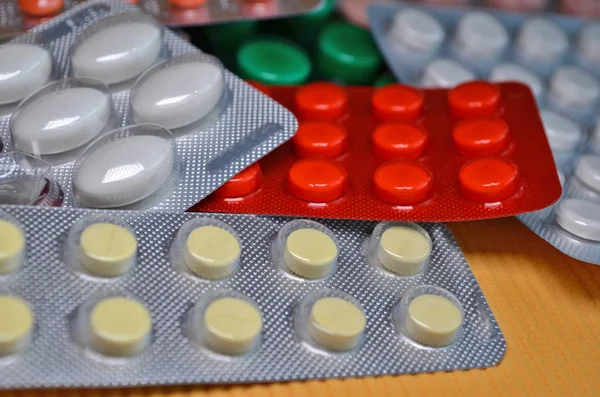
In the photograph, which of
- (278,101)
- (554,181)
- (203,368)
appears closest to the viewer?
(203,368)

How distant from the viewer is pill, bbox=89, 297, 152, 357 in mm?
776

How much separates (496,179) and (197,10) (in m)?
0.56

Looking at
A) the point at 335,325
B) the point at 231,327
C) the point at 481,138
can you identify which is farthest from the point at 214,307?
the point at 481,138

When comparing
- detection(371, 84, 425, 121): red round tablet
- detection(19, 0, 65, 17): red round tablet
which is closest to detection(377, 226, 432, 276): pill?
detection(371, 84, 425, 121): red round tablet

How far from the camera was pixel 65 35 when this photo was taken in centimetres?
109

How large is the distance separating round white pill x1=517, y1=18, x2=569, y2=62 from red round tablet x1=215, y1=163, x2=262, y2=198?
2.01 feet

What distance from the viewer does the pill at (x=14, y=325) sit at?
759 mm

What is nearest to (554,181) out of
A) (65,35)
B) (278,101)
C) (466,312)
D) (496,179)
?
(496,179)

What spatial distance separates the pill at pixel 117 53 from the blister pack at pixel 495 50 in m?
0.44

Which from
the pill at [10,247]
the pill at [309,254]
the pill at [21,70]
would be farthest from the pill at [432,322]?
the pill at [21,70]

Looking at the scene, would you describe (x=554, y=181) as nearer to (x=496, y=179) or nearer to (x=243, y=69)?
(x=496, y=179)

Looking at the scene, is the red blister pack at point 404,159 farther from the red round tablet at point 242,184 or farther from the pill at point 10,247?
the pill at point 10,247

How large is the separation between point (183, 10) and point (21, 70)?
31cm

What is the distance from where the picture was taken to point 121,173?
2.97ft
